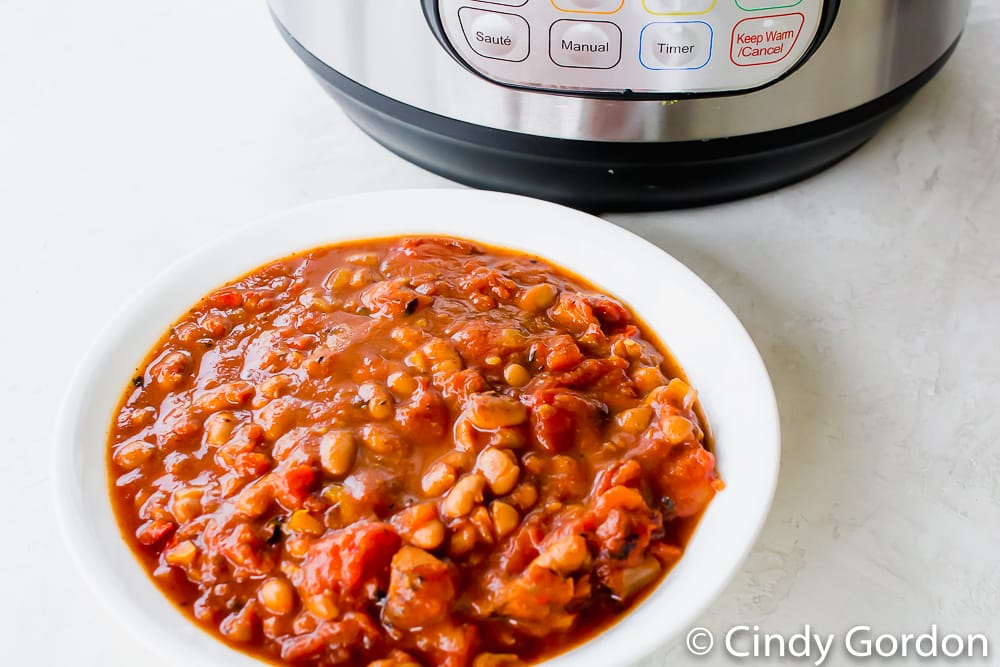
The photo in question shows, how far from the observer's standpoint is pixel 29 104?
174cm

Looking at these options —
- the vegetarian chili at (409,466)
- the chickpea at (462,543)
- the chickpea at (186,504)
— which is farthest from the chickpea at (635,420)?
the chickpea at (186,504)

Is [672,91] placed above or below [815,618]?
above

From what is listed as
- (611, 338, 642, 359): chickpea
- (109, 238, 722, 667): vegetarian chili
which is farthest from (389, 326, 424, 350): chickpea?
(611, 338, 642, 359): chickpea

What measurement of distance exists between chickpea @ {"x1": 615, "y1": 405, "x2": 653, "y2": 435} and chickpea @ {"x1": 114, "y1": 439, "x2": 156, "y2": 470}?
0.49 m

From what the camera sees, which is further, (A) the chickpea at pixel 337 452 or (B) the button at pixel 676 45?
(B) the button at pixel 676 45

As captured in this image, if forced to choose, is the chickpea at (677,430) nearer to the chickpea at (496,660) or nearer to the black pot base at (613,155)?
the chickpea at (496,660)

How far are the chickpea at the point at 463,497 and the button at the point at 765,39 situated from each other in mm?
579

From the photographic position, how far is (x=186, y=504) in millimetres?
994

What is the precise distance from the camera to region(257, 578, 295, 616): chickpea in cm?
91

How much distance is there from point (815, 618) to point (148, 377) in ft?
2.48

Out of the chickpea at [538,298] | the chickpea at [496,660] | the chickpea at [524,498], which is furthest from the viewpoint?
the chickpea at [538,298]

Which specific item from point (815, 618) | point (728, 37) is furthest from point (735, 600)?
point (728, 37)

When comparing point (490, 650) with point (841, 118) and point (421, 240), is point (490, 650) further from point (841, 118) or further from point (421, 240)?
point (841, 118)

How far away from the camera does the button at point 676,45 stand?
114 cm
